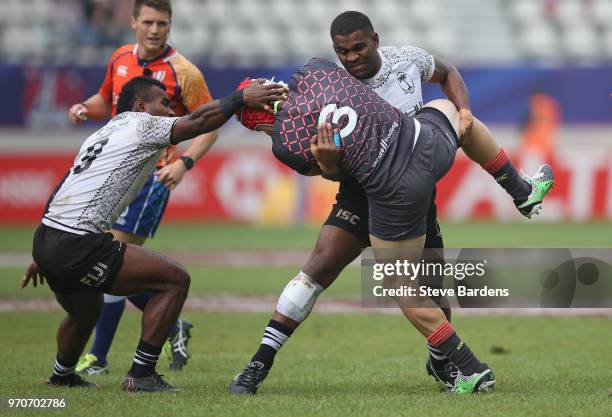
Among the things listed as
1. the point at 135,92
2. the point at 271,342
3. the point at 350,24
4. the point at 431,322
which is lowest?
the point at 271,342

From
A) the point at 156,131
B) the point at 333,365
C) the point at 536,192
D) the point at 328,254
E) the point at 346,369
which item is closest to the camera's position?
the point at 156,131

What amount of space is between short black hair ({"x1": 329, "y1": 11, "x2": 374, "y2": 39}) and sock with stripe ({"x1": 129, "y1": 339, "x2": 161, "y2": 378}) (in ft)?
8.18

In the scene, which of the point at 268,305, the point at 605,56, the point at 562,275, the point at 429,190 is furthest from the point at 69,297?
the point at 605,56

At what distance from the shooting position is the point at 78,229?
7434 millimetres

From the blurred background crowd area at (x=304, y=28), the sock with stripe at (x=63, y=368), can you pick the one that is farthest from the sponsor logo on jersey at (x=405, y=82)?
the blurred background crowd area at (x=304, y=28)

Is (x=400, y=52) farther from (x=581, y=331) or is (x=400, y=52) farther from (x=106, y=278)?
(x=581, y=331)

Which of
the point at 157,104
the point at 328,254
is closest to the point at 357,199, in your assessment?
the point at 328,254

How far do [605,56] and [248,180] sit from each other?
32.7 feet

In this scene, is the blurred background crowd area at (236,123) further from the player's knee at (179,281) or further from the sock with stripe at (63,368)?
the player's knee at (179,281)

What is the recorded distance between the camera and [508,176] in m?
8.26

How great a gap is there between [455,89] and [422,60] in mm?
326

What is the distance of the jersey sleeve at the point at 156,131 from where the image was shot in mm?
7488

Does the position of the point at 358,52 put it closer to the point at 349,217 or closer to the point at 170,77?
the point at 349,217

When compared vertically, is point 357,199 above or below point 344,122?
below
